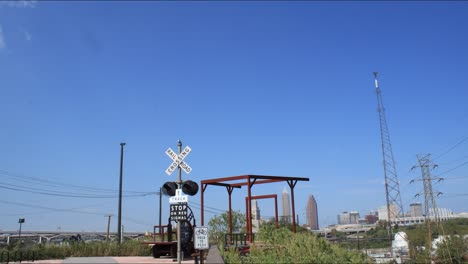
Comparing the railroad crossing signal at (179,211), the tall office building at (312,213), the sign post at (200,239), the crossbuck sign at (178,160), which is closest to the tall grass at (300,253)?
the sign post at (200,239)

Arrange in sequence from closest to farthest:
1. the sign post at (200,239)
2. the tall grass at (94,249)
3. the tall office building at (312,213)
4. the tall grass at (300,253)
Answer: the tall grass at (300,253) < the sign post at (200,239) < the tall grass at (94,249) < the tall office building at (312,213)

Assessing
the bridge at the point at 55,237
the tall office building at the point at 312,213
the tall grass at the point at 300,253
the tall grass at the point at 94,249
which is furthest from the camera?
the tall office building at the point at 312,213

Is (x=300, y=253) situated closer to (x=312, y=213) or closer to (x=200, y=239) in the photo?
(x=200, y=239)

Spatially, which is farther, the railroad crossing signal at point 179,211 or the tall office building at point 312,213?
the tall office building at point 312,213

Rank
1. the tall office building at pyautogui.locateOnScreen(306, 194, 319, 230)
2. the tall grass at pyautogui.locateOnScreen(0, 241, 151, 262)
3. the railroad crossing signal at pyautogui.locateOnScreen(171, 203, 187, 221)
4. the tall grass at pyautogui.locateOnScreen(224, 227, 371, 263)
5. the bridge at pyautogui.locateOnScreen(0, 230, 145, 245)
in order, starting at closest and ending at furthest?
the tall grass at pyautogui.locateOnScreen(224, 227, 371, 263) < the railroad crossing signal at pyautogui.locateOnScreen(171, 203, 187, 221) < the tall grass at pyautogui.locateOnScreen(0, 241, 151, 262) < the bridge at pyautogui.locateOnScreen(0, 230, 145, 245) < the tall office building at pyautogui.locateOnScreen(306, 194, 319, 230)

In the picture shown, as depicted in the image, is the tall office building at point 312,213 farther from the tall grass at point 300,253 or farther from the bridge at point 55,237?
the tall grass at point 300,253

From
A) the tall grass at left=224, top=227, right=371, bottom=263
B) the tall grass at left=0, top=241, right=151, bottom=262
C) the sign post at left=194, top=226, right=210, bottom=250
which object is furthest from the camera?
the tall grass at left=0, top=241, right=151, bottom=262

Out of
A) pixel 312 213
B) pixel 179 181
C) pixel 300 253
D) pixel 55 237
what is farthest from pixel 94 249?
pixel 312 213

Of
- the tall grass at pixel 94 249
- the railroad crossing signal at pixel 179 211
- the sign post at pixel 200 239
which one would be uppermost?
the railroad crossing signal at pixel 179 211

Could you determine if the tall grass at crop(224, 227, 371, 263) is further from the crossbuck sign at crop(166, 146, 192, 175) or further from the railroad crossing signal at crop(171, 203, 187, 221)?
the crossbuck sign at crop(166, 146, 192, 175)

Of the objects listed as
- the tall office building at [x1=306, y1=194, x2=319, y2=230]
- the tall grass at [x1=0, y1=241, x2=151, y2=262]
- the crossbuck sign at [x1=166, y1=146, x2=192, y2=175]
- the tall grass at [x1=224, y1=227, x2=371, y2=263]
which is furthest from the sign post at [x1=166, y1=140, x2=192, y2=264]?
the tall office building at [x1=306, y1=194, x2=319, y2=230]

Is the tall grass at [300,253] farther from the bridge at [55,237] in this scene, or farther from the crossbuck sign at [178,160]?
the bridge at [55,237]

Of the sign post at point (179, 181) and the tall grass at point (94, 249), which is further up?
the sign post at point (179, 181)

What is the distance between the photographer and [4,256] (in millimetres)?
16844
